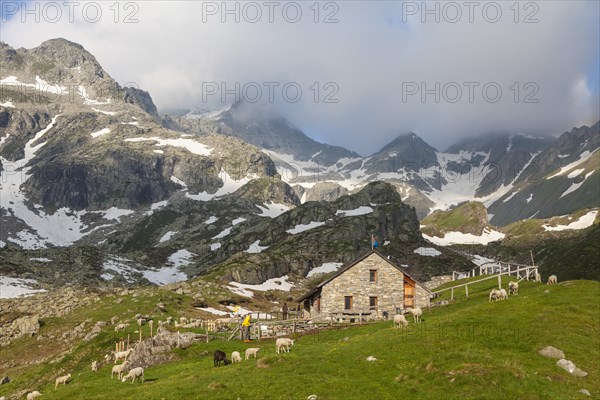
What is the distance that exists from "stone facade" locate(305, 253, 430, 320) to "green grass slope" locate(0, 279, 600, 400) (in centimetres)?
1987

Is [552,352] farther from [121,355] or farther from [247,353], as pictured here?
[121,355]

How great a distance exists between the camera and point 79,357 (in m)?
59.0

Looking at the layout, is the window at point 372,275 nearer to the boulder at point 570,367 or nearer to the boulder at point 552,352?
the boulder at point 552,352

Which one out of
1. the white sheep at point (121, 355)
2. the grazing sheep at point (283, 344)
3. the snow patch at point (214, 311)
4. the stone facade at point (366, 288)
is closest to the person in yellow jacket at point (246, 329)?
the white sheep at point (121, 355)

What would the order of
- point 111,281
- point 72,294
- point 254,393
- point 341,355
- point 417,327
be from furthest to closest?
point 111,281 → point 72,294 → point 417,327 → point 341,355 → point 254,393

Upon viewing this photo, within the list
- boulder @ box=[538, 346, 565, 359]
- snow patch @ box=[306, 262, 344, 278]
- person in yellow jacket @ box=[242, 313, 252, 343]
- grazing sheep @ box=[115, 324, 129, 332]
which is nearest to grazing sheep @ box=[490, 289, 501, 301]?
boulder @ box=[538, 346, 565, 359]

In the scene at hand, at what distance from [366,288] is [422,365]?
134 ft

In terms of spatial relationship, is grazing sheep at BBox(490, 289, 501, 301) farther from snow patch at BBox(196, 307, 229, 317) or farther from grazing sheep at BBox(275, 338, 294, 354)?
snow patch at BBox(196, 307, 229, 317)

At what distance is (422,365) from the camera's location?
33656 millimetres

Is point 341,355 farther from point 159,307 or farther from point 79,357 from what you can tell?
point 159,307

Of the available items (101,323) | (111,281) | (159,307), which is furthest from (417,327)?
(111,281)

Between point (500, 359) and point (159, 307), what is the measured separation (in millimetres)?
68077

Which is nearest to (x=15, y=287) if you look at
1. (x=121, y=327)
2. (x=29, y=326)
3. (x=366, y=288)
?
(x=29, y=326)

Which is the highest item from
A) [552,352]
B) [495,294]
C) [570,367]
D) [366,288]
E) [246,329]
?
[366,288]
